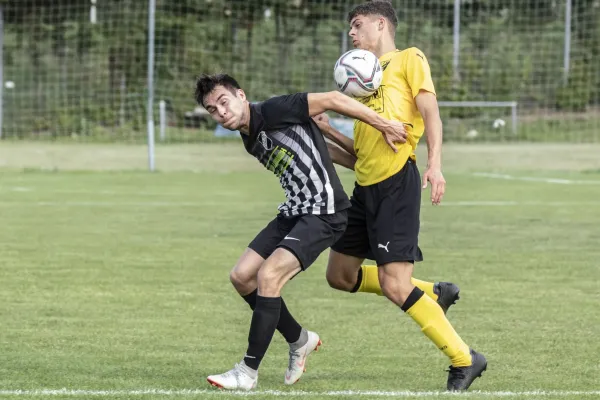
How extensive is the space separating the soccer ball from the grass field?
1.55 m


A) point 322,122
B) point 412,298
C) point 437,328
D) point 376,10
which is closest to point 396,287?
point 412,298

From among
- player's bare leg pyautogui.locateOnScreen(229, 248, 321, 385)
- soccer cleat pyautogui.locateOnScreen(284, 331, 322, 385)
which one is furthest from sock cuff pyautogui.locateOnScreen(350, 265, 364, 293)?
soccer cleat pyautogui.locateOnScreen(284, 331, 322, 385)

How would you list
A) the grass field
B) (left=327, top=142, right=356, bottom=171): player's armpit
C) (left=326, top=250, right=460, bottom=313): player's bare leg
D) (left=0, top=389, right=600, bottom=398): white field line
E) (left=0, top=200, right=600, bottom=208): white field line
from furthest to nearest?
(left=0, top=200, right=600, bottom=208): white field line < (left=326, top=250, right=460, bottom=313): player's bare leg < (left=327, top=142, right=356, bottom=171): player's armpit < the grass field < (left=0, top=389, right=600, bottom=398): white field line

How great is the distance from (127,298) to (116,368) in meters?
2.84

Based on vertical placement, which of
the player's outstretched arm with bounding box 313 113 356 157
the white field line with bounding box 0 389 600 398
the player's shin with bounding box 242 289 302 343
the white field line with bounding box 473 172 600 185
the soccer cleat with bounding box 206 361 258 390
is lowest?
the white field line with bounding box 473 172 600 185

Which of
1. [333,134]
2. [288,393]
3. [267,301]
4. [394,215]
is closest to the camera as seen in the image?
[288,393]

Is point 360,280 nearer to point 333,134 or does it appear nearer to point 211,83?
point 333,134

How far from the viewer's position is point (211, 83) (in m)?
6.38

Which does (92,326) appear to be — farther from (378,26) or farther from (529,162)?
(529,162)

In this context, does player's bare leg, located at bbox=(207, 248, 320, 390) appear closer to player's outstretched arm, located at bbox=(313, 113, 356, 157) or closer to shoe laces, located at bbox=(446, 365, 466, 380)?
player's outstretched arm, located at bbox=(313, 113, 356, 157)

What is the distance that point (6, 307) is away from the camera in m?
9.12

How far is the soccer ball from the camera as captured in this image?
663 centimetres

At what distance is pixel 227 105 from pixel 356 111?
68cm

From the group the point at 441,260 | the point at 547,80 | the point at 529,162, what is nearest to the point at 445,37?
the point at 547,80
